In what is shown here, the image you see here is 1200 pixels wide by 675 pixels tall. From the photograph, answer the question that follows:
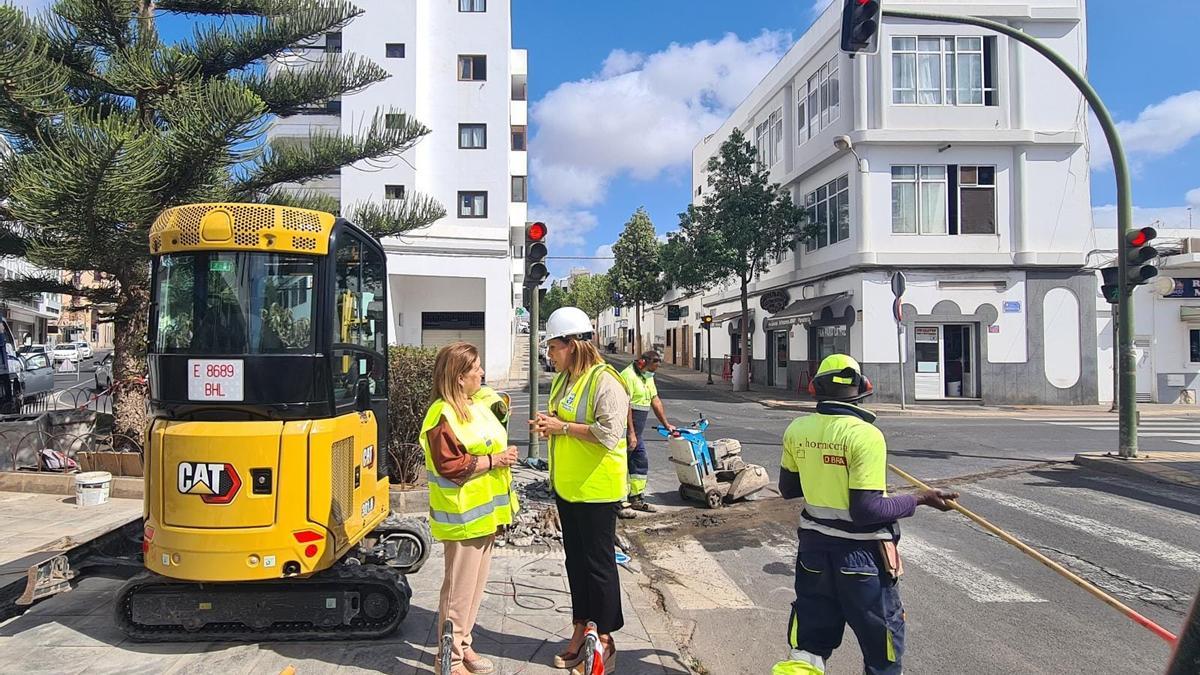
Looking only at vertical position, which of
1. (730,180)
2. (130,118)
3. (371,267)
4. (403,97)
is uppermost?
(403,97)

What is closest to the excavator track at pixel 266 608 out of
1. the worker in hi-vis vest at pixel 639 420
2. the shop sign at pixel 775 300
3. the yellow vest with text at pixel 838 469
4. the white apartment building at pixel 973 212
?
the yellow vest with text at pixel 838 469

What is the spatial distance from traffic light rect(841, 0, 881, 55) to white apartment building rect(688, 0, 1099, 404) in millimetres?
13909

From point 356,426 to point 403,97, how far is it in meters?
25.7

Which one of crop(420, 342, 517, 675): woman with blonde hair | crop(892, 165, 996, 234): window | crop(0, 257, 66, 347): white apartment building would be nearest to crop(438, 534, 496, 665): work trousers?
crop(420, 342, 517, 675): woman with blonde hair

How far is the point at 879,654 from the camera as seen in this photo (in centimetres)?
295

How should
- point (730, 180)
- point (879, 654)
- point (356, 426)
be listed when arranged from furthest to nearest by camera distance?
point (730, 180), point (356, 426), point (879, 654)

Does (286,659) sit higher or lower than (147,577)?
lower

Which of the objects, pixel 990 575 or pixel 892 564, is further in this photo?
pixel 990 575

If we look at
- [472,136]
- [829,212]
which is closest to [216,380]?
[829,212]

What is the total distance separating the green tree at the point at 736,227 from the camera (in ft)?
84.4

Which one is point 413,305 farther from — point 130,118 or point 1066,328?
point 1066,328

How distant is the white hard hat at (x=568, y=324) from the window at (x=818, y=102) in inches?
893

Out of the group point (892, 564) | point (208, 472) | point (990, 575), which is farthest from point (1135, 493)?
point (208, 472)

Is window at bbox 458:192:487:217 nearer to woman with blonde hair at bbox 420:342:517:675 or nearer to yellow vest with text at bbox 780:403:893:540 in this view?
woman with blonde hair at bbox 420:342:517:675
